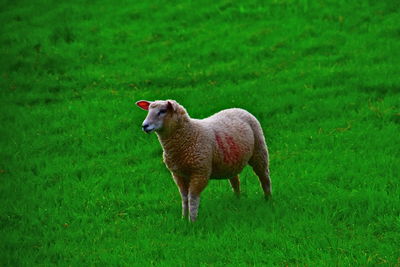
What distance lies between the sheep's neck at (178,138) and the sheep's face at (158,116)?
219 mm

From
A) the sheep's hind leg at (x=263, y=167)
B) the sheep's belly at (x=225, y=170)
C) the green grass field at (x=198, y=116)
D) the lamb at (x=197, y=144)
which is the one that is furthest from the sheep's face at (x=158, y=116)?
the sheep's hind leg at (x=263, y=167)

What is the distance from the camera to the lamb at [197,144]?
294 inches

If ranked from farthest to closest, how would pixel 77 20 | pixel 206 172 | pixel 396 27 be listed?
1. pixel 77 20
2. pixel 396 27
3. pixel 206 172

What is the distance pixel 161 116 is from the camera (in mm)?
7332

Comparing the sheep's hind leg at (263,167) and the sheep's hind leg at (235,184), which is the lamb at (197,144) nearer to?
the sheep's hind leg at (263,167)

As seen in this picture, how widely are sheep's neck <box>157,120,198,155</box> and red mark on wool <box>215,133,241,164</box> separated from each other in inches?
17.3

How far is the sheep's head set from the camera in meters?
7.22

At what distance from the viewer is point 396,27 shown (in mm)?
15820

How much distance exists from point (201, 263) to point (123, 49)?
11.6 m

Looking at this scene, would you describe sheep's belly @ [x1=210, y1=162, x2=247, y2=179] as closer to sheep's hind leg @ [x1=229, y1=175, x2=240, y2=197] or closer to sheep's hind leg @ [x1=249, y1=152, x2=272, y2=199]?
sheep's hind leg @ [x1=249, y1=152, x2=272, y2=199]

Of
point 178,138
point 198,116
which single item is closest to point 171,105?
point 178,138

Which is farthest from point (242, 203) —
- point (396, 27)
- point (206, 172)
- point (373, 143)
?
point (396, 27)

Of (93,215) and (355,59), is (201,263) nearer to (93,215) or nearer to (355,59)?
(93,215)

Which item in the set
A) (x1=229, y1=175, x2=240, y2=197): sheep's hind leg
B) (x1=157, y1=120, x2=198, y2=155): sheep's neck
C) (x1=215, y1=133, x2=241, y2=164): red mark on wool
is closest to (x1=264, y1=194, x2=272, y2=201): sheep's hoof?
(x1=229, y1=175, x2=240, y2=197): sheep's hind leg
